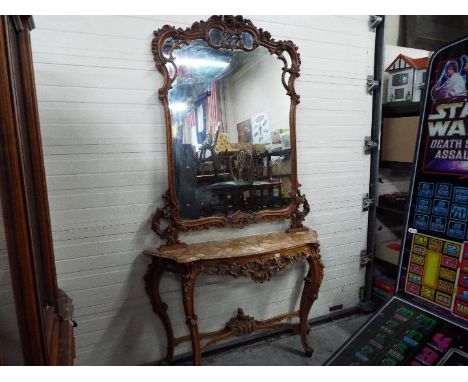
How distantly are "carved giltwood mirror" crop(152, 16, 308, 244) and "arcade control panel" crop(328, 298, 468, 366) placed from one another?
919 millimetres

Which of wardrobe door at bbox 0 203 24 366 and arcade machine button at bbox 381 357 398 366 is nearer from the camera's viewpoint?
wardrobe door at bbox 0 203 24 366

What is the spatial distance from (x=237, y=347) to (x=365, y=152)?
1.85 m

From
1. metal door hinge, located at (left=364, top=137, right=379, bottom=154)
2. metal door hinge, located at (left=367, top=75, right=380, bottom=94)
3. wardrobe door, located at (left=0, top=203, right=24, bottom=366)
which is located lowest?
wardrobe door, located at (left=0, top=203, right=24, bottom=366)

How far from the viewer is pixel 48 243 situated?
3.68 feet

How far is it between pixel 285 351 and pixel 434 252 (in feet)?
4.27

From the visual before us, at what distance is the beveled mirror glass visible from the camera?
182 centimetres

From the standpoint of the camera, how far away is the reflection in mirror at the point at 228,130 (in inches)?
72.6

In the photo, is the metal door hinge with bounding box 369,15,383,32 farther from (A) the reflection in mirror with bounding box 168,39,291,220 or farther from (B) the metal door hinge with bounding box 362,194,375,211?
(B) the metal door hinge with bounding box 362,194,375,211

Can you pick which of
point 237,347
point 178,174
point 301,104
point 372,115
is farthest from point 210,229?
→ point 372,115

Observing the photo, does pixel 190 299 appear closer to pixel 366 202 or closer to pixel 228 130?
pixel 228 130

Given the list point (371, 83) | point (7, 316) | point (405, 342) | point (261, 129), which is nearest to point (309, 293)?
point (405, 342)

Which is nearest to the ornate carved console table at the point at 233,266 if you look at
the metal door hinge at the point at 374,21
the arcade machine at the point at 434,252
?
the arcade machine at the point at 434,252

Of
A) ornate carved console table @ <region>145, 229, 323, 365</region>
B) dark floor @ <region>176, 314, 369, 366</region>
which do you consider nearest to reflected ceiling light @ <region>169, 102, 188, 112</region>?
ornate carved console table @ <region>145, 229, 323, 365</region>

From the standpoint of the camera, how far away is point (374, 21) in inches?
89.0
